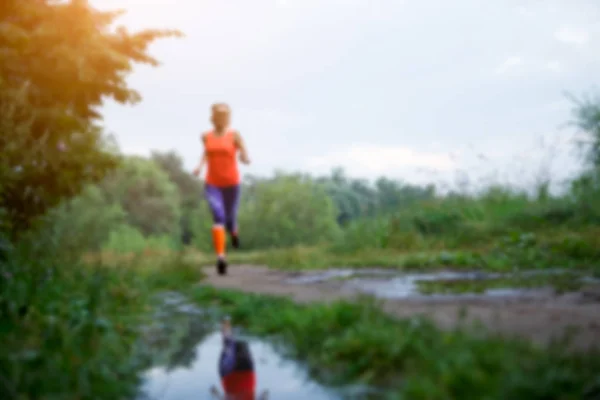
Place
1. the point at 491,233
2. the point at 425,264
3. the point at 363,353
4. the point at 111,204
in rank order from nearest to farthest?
the point at 363,353 < the point at 425,264 < the point at 491,233 < the point at 111,204

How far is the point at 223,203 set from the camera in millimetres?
9141

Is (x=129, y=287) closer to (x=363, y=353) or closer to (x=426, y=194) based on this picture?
(x=363, y=353)

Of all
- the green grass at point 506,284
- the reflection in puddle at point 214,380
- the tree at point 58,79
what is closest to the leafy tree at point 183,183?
the tree at point 58,79

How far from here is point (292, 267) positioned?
29.7 ft

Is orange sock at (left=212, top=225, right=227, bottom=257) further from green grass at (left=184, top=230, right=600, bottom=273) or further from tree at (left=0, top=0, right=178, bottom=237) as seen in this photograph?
tree at (left=0, top=0, right=178, bottom=237)

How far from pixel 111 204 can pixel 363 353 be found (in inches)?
1899

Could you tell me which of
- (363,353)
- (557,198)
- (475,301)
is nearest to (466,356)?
(363,353)

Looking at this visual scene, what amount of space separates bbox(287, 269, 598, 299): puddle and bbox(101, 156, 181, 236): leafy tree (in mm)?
45712

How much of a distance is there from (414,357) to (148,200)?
164ft

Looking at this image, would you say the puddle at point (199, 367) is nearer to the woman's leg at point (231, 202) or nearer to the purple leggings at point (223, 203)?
the purple leggings at point (223, 203)

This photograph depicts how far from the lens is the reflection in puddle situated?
2615mm

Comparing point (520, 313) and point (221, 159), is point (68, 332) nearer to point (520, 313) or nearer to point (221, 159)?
point (520, 313)

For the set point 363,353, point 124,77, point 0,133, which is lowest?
point 363,353

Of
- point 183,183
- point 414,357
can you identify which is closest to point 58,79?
point 414,357
